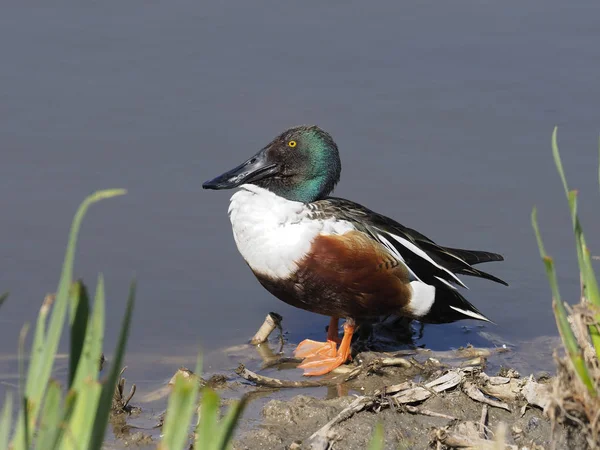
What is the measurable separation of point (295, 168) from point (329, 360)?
102 centimetres

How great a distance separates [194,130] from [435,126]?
5.67 feet

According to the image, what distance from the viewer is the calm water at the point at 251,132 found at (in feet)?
18.2

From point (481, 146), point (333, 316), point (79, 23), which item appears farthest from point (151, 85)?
point (333, 316)

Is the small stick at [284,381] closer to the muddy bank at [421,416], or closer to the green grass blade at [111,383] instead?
the muddy bank at [421,416]

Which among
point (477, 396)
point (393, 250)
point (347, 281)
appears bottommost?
point (477, 396)

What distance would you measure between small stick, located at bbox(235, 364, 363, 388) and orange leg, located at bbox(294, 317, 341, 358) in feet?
0.91

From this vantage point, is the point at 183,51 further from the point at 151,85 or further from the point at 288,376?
the point at 288,376

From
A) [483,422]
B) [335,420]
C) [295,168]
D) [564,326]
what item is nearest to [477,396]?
[483,422]

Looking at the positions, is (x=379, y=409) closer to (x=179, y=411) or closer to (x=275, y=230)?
(x=275, y=230)

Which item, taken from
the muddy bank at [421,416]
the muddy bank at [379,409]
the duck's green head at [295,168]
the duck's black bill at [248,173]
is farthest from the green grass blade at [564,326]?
the duck's black bill at [248,173]

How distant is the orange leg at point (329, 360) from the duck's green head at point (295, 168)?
714 millimetres

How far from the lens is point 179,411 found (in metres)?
1.62

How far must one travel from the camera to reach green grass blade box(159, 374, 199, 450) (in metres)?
1.56

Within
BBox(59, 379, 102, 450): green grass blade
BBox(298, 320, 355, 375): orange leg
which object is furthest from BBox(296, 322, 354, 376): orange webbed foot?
BBox(59, 379, 102, 450): green grass blade
